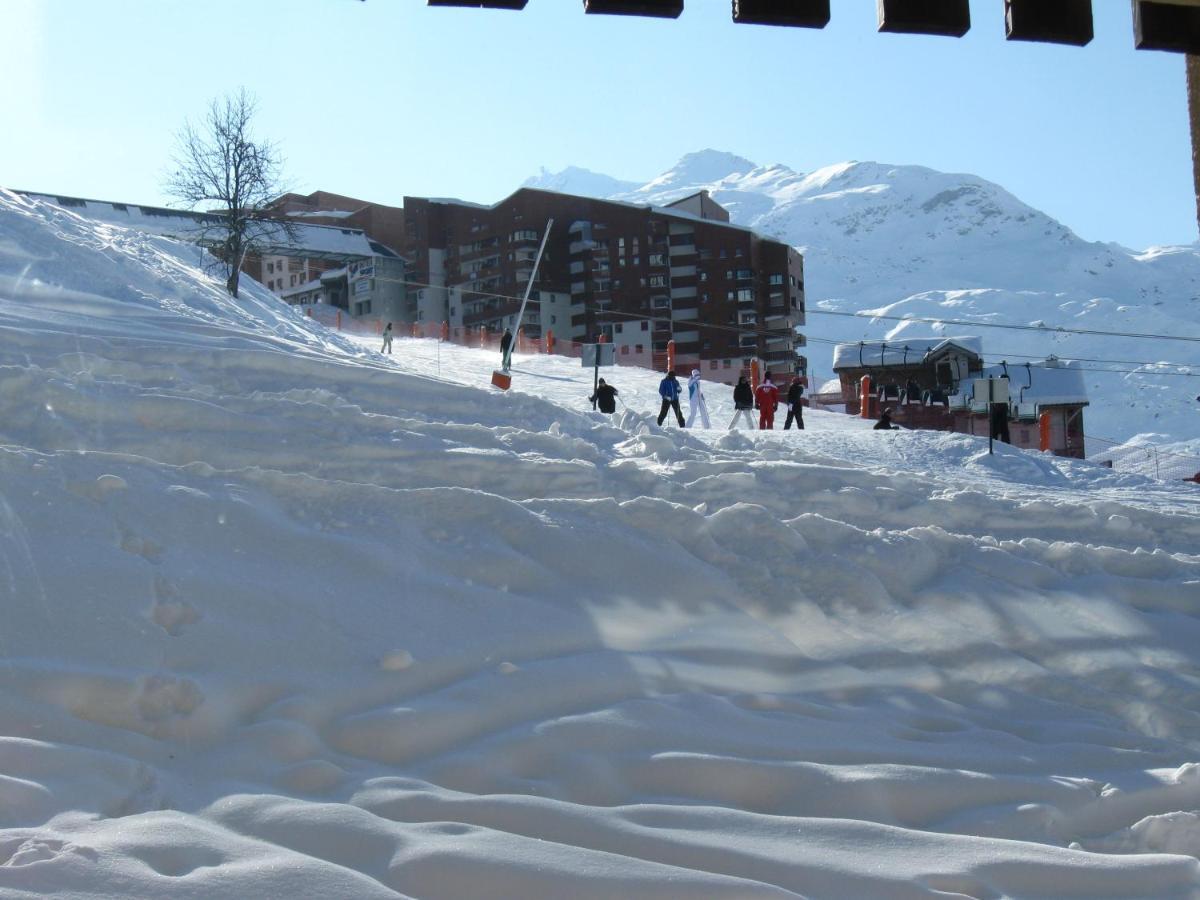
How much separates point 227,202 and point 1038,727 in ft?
124

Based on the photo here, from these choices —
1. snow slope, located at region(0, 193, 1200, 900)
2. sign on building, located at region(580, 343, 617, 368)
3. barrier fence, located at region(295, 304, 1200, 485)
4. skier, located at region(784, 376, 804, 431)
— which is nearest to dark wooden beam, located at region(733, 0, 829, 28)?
snow slope, located at region(0, 193, 1200, 900)

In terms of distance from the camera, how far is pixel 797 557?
8.83 metres

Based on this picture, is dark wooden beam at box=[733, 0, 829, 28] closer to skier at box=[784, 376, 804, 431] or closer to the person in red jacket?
the person in red jacket

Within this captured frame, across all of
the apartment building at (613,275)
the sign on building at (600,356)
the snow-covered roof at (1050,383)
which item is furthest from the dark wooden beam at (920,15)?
the apartment building at (613,275)

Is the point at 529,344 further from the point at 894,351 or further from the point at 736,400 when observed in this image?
the point at 894,351

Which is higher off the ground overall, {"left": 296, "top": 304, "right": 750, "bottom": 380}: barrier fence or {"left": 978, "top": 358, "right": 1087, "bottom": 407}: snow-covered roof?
{"left": 296, "top": 304, "right": 750, "bottom": 380}: barrier fence

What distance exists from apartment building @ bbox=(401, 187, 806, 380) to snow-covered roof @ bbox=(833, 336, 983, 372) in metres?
9.71

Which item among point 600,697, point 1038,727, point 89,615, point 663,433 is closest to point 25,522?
point 89,615

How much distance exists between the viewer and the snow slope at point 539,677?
15.1 ft

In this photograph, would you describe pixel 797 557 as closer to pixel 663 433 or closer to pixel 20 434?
pixel 20 434

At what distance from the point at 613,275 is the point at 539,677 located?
263ft

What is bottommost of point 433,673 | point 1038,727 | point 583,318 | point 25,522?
point 1038,727

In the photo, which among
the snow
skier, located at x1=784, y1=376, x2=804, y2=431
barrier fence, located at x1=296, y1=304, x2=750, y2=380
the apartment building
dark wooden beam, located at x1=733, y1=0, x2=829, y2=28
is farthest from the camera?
the apartment building

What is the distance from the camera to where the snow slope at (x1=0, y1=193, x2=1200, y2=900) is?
460 cm
